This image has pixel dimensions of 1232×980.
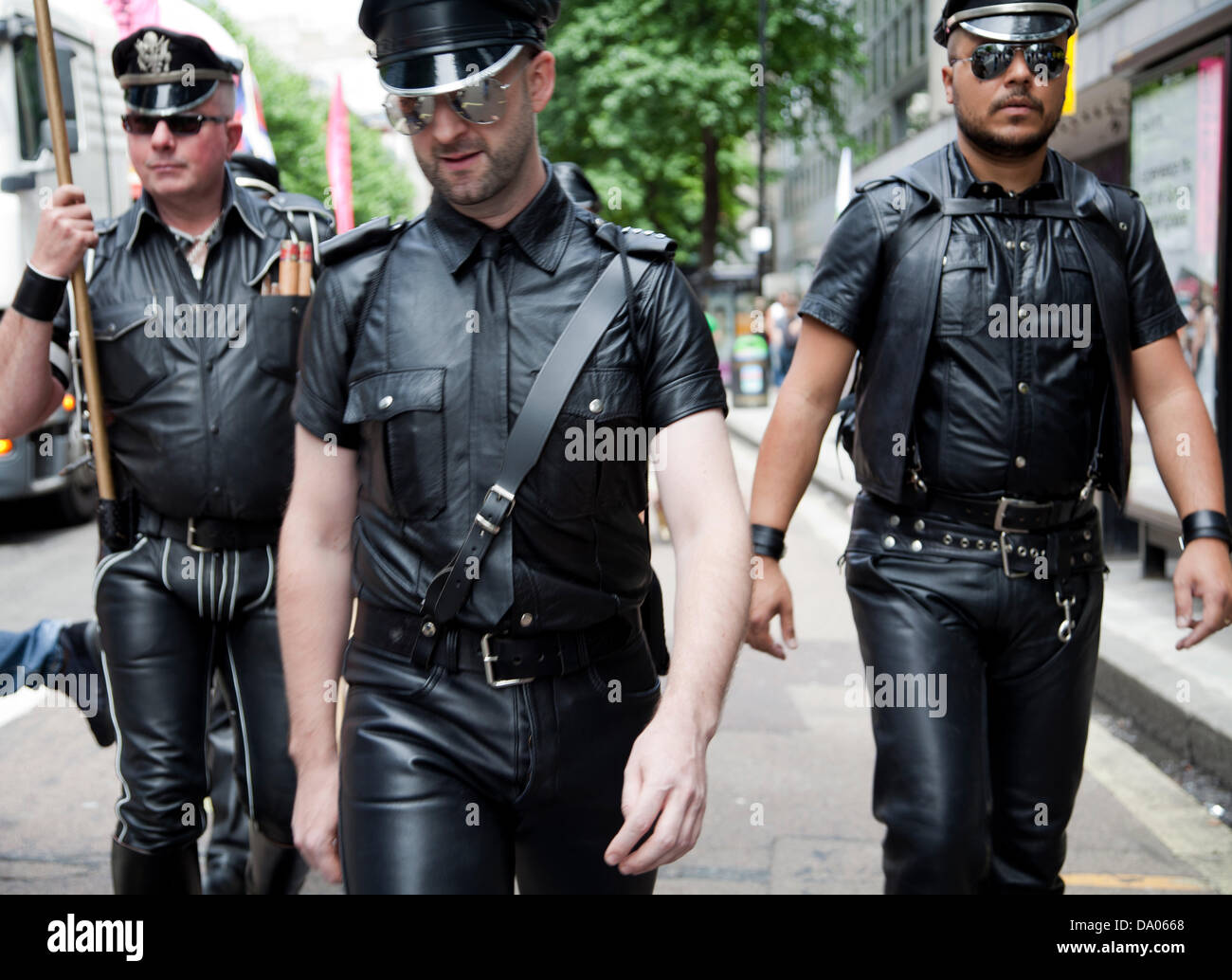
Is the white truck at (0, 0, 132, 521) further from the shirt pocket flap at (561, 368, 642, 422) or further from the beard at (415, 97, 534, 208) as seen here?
the shirt pocket flap at (561, 368, 642, 422)

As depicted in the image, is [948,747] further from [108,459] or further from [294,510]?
[108,459]

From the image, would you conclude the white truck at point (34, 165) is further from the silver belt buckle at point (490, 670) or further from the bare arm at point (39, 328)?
the silver belt buckle at point (490, 670)

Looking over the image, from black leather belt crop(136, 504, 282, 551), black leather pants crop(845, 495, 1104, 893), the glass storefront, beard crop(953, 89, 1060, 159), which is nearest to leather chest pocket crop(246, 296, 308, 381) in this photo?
black leather belt crop(136, 504, 282, 551)

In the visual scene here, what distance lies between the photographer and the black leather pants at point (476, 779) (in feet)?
7.18

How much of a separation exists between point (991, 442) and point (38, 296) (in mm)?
2127

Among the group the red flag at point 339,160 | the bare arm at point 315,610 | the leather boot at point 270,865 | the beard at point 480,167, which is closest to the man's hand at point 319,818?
the bare arm at point 315,610

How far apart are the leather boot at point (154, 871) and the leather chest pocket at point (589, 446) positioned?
5.41ft

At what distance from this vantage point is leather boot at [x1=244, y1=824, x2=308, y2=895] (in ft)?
12.1

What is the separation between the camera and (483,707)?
2238 mm

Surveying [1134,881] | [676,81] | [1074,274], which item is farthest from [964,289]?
[676,81]

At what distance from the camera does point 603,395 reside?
2.28 meters

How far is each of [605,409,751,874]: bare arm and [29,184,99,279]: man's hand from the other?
1.67 m

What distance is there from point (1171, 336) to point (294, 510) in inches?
78.9

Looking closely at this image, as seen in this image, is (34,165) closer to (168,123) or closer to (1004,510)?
(168,123)
